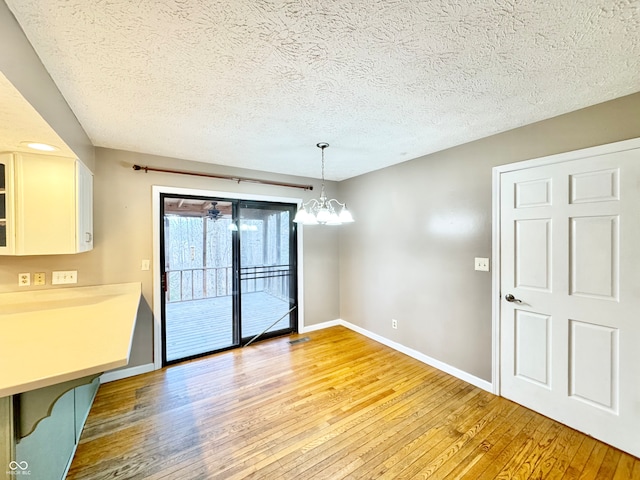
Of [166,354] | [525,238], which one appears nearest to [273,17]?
[525,238]

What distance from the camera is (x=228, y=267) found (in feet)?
11.9

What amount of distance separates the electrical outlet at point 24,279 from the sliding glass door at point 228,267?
1063 mm

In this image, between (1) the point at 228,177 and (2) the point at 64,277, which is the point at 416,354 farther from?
(2) the point at 64,277

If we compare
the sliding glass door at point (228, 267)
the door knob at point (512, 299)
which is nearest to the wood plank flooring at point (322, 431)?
the sliding glass door at point (228, 267)

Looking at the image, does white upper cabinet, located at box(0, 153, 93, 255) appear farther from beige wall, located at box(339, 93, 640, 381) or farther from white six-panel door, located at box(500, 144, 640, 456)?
white six-panel door, located at box(500, 144, 640, 456)

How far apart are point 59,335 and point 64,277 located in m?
1.47

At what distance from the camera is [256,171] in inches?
145

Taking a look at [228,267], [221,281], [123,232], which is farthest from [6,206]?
[221,281]

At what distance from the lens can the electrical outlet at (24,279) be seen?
7.57ft

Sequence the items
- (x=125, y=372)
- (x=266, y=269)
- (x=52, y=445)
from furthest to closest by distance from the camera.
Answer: (x=266, y=269), (x=125, y=372), (x=52, y=445)

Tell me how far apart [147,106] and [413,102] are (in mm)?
1950

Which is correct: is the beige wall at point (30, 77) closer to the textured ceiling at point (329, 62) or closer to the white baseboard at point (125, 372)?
the textured ceiling at point (329, 62)

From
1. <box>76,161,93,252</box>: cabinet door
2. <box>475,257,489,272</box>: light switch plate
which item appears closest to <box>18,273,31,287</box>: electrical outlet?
<box>76,161,93,252</box>: cabinet door

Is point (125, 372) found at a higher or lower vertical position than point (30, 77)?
lower
